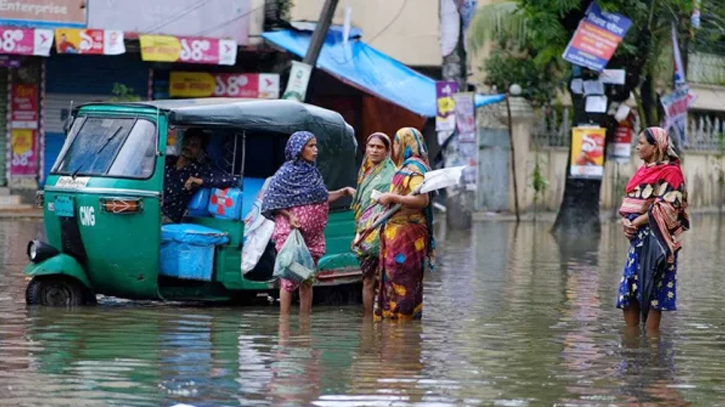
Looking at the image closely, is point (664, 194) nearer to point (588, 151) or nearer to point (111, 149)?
point (111, 149)

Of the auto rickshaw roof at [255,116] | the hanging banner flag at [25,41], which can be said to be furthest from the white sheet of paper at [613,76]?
the auto rickshaw roof at [255,116]

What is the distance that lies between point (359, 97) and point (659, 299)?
22.8 meters

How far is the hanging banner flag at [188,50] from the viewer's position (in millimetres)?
29297

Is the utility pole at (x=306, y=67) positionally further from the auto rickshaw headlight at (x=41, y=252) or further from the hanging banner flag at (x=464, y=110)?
the auto rickshaw headlight at (x=41, y=252)

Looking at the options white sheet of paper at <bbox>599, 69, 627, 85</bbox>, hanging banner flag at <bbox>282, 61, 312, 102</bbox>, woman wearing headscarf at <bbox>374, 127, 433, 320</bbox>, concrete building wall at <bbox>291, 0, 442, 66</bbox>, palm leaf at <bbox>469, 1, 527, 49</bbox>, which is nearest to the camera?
woman wearing headscarf at <bbox>374, 127, 433, 320</bbox>

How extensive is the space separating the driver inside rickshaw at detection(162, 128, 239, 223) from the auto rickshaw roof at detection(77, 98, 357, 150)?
0.36 metres

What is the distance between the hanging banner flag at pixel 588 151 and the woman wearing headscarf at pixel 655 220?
48.4 ft

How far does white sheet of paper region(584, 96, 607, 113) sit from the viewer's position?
85.0ft

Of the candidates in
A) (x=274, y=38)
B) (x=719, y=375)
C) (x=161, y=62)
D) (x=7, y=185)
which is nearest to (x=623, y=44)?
(x=274, y=38)

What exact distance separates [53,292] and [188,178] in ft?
4.49

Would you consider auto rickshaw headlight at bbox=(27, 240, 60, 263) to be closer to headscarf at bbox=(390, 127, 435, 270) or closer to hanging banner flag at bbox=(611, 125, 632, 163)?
headscarf at bbox=(390, 127, 435, 270)

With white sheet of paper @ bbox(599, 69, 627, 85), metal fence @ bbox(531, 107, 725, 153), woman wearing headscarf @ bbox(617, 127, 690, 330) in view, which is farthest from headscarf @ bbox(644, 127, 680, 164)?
metal fence @ bbox(531, 107, 725, 153)

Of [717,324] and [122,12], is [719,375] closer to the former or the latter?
[717,324]

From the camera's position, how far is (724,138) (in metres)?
47.2
